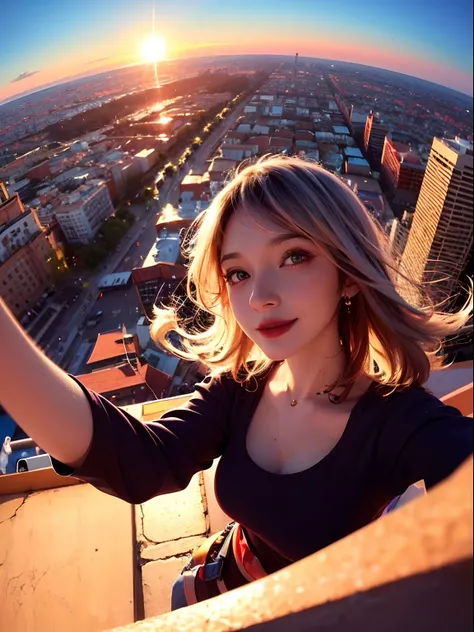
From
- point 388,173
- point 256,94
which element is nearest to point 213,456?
point 388,173

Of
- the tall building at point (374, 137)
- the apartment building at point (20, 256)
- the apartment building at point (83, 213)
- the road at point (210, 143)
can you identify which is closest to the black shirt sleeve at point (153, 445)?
the apartment building at point (20, 256)

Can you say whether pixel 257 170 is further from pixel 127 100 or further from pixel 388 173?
pixel 388 173

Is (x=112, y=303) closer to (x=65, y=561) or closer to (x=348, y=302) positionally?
(x=65, y=561)

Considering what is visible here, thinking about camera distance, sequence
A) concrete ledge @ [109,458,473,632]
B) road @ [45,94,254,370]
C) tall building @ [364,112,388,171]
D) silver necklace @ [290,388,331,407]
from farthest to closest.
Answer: tall building @ [364,112,388,171] → road @ [45,94,254,370] → silver necklace @ [290,388,331,407] → concrete ledge @ [109,458,473,632]

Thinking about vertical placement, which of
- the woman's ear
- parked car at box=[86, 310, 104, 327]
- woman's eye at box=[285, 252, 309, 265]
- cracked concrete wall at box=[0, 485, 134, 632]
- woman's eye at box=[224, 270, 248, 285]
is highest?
woman's eye at box=[285, 252, 309, 265]

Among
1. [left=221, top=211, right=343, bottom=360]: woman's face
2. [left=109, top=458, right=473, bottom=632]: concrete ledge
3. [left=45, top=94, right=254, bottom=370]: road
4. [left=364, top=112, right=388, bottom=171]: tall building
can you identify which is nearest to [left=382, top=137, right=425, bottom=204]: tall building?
[left=364, top=112, right=388, bottom=171]: tall building

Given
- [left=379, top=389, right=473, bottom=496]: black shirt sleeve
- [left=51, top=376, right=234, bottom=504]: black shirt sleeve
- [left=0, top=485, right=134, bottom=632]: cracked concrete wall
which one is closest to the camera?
[left=379, top=389, right=473, bottom=496]: black shirt sleeve

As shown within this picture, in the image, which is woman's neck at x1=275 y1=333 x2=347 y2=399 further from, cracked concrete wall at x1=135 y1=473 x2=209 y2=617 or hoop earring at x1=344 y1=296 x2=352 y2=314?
cracked concrete wall at x1=135 y1=473 x2=209 y2=617
